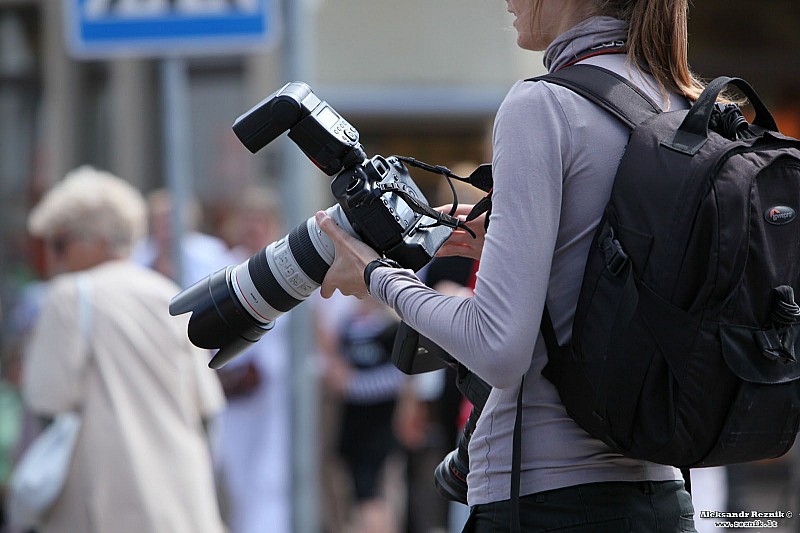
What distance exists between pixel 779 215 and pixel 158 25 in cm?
329

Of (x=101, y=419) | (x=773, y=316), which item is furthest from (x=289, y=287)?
(x=101, y=419)

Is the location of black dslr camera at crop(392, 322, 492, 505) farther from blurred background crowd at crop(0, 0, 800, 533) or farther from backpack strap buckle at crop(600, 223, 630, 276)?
blurred background crowd at crop(0, 0, 800, 533)

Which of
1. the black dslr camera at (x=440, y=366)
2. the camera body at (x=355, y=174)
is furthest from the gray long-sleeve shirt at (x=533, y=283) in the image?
the black dslr camera at (x=440, y=366)

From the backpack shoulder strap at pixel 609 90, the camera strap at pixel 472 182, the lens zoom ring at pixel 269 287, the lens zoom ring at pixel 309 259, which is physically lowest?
the lens zoom ring at pixel 269 287

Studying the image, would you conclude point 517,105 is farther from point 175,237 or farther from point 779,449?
point 175,237

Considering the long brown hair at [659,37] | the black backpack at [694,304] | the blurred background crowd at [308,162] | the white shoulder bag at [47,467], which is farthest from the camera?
the blurred background crowd at [308,162]

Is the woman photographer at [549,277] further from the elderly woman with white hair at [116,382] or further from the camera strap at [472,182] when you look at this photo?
the elderly woman with white hair at [116,382]

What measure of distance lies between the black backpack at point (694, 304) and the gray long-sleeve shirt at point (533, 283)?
0.17 ft

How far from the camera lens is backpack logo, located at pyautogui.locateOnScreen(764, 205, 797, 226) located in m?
1.82

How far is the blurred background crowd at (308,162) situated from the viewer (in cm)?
696

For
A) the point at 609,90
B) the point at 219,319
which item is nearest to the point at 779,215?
the point at 609,90

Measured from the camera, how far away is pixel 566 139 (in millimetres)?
1871

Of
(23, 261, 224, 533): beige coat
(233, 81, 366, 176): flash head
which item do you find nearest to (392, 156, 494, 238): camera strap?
(233, 81, 366, 176): flash head

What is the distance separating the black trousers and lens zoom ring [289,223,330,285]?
54 cm
